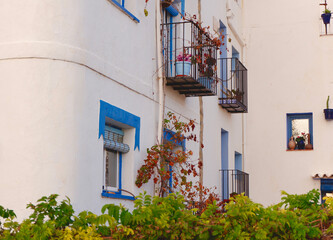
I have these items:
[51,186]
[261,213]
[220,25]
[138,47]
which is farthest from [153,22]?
[261,213]

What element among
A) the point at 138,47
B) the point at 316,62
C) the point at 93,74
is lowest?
the point at 93,74

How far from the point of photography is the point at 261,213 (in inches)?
224

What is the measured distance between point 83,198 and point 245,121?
38.3ft

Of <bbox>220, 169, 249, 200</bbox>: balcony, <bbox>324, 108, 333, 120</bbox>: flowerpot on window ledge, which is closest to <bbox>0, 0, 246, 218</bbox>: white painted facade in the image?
<bbox>220, 169, 249, 200</bbox>: balcony

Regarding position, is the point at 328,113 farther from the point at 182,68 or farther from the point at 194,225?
the point at 194,225

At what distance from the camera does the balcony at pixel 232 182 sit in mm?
17312

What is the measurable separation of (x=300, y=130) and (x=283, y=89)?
1341 mm

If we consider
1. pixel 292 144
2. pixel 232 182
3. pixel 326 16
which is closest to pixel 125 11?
pixel 232 182

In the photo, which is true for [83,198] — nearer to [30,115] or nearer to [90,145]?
[90,145]

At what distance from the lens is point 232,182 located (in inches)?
690

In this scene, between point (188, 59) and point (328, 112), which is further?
point (328, 112)

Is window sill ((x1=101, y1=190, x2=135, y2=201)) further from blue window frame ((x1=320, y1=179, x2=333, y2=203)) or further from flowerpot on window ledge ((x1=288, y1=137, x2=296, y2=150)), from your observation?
flowerpot on window ledge ((x1=288, y1=137, x2=296, y2=150))

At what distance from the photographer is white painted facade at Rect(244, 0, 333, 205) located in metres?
20.0

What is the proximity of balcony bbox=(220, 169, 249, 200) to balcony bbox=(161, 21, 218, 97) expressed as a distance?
3507 millimetres
